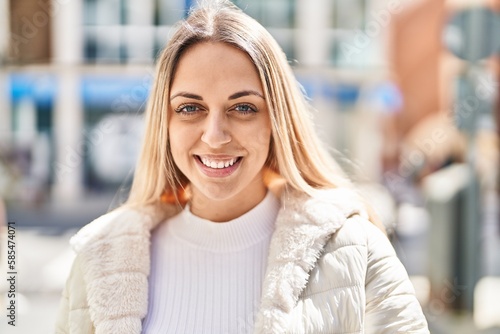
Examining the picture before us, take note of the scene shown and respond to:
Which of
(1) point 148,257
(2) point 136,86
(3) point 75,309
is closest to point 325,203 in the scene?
(1) point 148,257

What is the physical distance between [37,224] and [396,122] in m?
10.9

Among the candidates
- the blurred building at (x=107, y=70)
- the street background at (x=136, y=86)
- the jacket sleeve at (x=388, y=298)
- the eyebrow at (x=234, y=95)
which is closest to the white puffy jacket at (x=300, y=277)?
the jacket sleeve at (x=388, y=298)

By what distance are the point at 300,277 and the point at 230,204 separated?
33cm

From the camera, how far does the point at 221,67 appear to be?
5.30 feet

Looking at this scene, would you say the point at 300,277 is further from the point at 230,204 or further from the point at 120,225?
the point at 120,225

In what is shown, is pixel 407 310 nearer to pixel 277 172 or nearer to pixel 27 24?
pixel 277 172

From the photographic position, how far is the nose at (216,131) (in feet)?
5.28

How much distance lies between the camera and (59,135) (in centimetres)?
1836

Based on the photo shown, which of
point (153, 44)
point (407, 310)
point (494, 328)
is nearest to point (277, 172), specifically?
point (407, 310)

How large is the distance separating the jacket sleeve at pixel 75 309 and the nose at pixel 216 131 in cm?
52

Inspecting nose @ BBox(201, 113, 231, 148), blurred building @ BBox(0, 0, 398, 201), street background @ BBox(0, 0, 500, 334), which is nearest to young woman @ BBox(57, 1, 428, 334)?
nose @ BBox(201, 113, 231, 148)

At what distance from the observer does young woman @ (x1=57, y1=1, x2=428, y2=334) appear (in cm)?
160

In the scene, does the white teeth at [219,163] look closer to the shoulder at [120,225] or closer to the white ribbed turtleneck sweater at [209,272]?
the white ribbed turtleneck sweater at [209,272]

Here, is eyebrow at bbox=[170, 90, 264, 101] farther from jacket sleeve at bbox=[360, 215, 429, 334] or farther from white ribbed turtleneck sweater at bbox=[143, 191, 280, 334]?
jacket sleeve at bbox=[360, 215, 429, 334]
